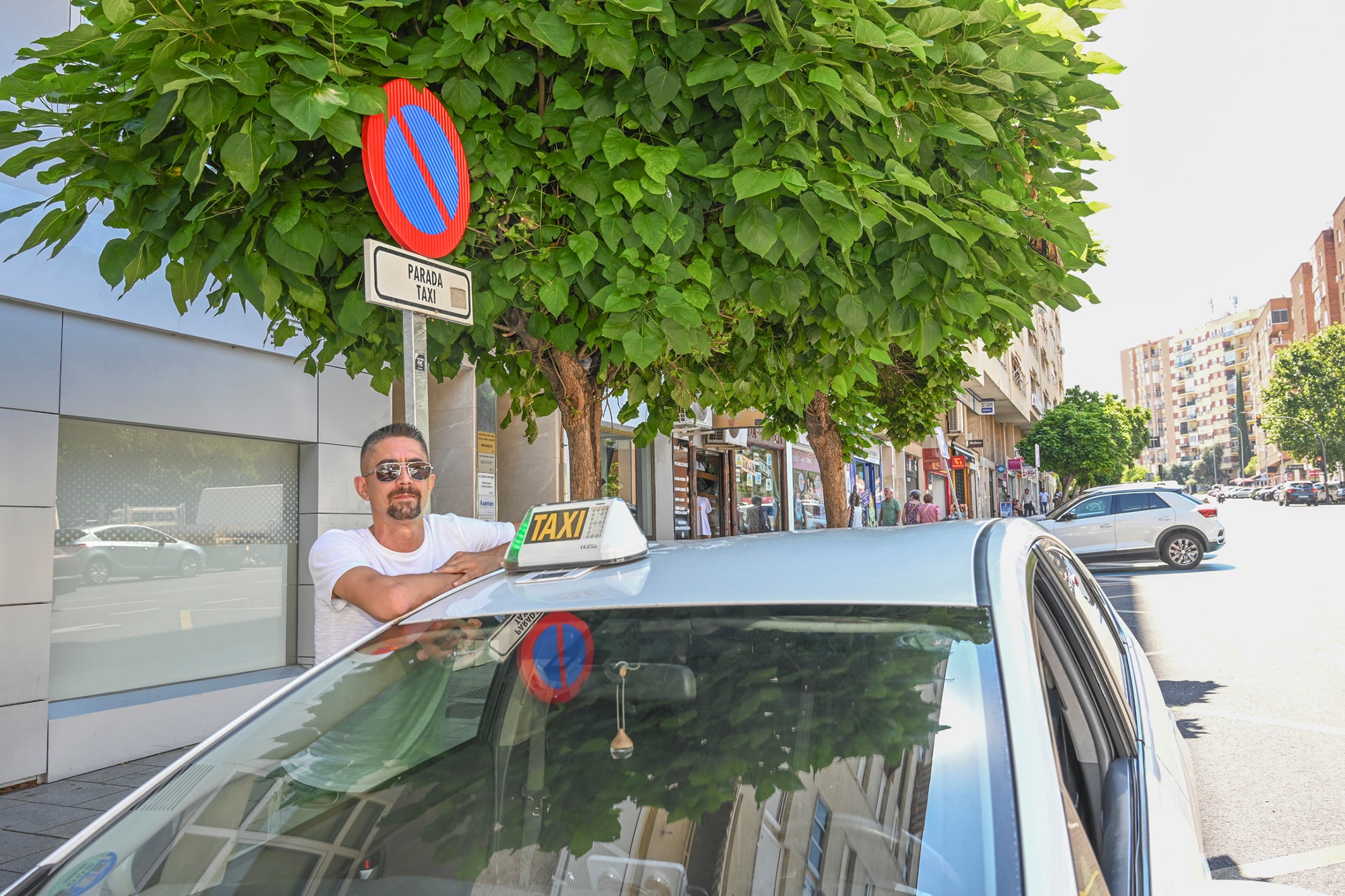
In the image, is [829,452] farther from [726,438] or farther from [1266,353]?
[1266,353]

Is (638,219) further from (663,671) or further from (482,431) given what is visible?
(482,431)

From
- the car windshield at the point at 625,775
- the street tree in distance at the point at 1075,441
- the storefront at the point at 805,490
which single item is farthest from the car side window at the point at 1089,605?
the street tree in distance at the point at 1075,441

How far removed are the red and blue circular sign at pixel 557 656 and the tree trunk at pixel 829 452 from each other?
9.03 meters

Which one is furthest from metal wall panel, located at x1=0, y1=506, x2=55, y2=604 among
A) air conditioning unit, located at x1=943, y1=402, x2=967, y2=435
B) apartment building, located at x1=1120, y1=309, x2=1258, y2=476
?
apartment building, located at x1=1120, y1=309, x2=1258, y2=476

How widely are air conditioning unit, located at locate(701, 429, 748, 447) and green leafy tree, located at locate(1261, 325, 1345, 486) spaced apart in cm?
7039

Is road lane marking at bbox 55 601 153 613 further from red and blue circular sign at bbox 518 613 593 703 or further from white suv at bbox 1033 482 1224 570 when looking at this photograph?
white suv at bbox 1033 482 1224 570

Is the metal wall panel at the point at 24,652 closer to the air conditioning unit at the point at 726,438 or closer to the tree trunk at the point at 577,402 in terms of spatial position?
the tree trunk at the point at 577,402

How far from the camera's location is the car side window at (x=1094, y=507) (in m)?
18.3

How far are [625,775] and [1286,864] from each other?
3.62m

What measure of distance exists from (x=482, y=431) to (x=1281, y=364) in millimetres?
81610

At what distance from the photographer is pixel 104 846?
1.68 m

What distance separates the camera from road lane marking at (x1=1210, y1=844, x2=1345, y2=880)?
3.91m

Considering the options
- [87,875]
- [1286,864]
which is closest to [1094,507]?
[1286,864]

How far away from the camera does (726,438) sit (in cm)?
2142
